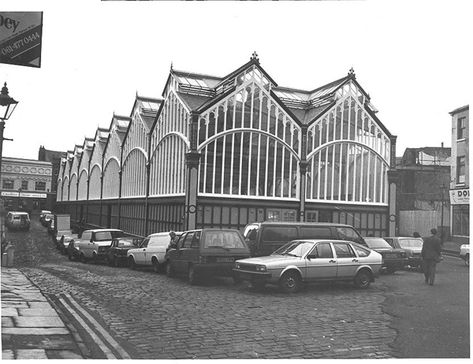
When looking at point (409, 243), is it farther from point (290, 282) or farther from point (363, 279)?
point (290, 282)

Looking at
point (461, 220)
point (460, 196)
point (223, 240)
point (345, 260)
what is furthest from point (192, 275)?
point (460, 196)

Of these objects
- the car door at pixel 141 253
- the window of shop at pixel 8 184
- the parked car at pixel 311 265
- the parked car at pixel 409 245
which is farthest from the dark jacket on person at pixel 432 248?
the window of shop at pixel 8 184

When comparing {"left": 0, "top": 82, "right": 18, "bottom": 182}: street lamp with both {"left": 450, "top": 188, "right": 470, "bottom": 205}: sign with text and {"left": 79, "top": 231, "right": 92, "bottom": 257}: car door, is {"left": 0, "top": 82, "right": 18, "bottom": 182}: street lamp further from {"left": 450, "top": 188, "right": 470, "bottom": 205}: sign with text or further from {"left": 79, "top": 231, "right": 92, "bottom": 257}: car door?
{"left": 79, "top": 231, "right": 92, "bottom": 257}: car door

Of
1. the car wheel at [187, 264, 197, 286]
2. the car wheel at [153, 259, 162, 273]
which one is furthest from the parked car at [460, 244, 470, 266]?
the car wheel at [153, 259, 162, 273]

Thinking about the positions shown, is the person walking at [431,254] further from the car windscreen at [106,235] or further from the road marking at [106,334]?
the car windscreen at [106,235]

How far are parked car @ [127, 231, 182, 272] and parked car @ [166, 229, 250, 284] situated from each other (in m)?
3.02

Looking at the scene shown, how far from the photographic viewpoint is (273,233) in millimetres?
13898

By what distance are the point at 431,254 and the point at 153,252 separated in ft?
29.4

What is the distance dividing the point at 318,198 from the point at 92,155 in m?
17.0

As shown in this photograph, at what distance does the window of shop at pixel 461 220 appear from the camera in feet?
29.1

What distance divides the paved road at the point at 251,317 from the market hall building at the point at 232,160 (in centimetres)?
411

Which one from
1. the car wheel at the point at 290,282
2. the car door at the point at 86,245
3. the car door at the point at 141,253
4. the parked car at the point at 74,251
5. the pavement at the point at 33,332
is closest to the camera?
the pavement at the point at 33,332

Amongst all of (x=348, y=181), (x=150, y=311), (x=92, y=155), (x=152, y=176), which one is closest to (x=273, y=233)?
(x=348, y=181)

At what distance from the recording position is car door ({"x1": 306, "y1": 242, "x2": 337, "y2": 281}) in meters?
11.5
